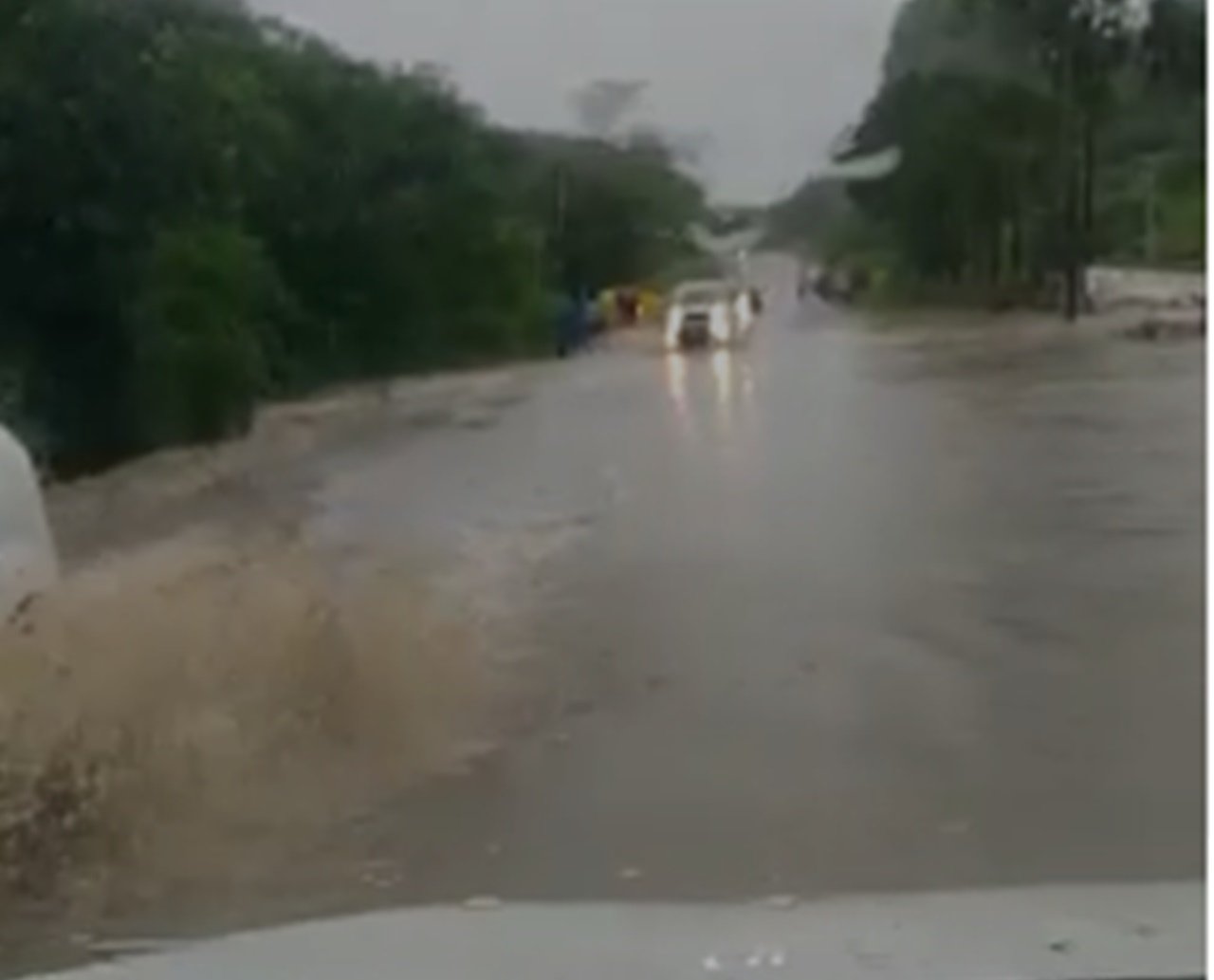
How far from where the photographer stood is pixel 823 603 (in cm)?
452

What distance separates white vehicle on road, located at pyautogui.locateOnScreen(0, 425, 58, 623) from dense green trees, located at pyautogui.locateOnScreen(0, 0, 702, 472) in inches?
5.8

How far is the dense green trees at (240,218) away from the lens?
14.2ft

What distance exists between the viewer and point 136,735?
13.0ft

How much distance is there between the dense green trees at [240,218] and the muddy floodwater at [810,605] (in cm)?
23

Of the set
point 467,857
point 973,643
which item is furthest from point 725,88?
point 467,857

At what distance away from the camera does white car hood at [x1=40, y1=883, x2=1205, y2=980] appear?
2.74 metres

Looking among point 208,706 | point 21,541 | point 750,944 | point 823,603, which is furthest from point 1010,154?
point 750,944

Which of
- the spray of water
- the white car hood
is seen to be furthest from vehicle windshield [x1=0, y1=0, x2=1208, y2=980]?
the white car hood

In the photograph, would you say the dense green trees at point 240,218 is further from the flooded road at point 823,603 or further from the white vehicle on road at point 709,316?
the flooded road at point 823,603

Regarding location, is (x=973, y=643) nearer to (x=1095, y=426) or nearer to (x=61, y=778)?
(x=1095, y=426)

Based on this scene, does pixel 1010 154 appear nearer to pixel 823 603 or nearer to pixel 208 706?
pixel 823 603

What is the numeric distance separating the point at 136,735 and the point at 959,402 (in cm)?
178

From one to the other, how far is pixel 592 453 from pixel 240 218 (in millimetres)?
808

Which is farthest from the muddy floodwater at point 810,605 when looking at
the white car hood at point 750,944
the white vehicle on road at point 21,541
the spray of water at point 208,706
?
the white vehicle on road at point 21,541
